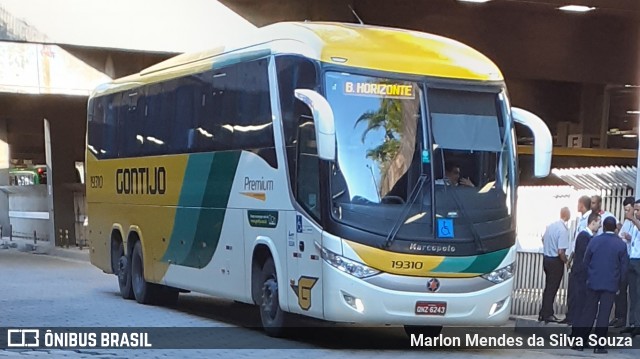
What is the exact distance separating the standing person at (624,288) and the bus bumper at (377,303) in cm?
336

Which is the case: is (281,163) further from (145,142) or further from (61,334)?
(145,142)

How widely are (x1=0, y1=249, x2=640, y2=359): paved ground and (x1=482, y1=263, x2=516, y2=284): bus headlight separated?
1.03 metres

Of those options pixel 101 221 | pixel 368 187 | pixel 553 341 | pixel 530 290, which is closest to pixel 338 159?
pixel 368 187

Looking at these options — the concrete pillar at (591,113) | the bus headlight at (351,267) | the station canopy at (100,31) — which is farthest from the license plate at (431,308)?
the concrete pillar at (591,113)

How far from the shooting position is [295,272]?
12875mm

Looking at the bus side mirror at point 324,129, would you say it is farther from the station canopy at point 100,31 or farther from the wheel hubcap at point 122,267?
the station canopy at point 100,31

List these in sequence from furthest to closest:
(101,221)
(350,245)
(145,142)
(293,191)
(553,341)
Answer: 1. (101,221)
2. (145,142)
3. (553,341)
4. (293,191)
5. (350,245)

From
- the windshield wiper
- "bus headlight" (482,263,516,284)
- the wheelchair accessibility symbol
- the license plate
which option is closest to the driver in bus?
the windshield wiper

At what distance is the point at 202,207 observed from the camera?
15.9m

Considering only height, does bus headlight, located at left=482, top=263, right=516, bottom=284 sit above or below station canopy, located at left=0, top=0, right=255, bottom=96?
below

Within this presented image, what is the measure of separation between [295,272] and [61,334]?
3.44 m

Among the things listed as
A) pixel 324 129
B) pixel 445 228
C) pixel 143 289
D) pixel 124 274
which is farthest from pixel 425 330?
pixel 124 274

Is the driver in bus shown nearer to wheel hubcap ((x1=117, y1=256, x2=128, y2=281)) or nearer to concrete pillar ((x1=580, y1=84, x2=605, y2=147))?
wheel hubcap ((x1=117, y1=256, x2=128, y2=281))

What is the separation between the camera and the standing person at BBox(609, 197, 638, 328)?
14.3 m
